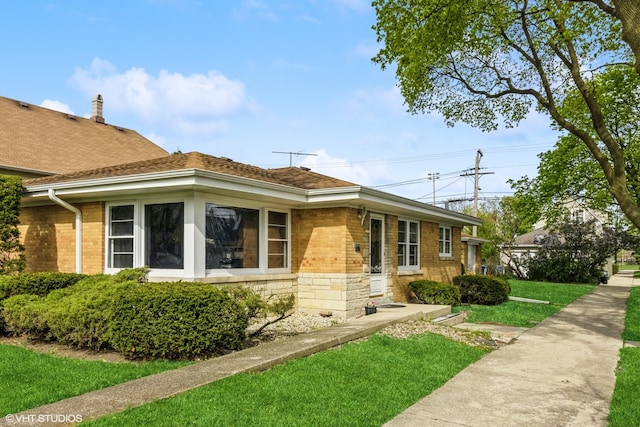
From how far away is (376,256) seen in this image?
13398 millimetres

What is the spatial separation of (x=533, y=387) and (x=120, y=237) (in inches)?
333

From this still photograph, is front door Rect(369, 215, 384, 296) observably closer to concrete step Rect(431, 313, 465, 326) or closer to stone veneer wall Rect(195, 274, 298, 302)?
concrete step Rect(431, 313, 465, 326)

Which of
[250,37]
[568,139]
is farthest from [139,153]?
[568,139]

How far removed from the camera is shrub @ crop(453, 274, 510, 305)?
620 inches

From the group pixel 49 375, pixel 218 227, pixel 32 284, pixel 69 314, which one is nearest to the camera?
pixel 49 375

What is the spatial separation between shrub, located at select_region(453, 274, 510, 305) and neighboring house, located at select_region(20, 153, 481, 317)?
397 cm

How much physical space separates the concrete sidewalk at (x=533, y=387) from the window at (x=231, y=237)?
5.39 meters

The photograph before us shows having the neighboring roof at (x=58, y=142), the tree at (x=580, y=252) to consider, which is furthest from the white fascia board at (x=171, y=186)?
the tree at (x=580, y=252)

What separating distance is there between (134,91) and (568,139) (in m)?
18.0

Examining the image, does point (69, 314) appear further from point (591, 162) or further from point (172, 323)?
point (591, 162)

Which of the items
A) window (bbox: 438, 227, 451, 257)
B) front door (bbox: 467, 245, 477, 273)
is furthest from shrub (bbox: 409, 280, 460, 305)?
front door (bbox: 467, 245, 477, 273)

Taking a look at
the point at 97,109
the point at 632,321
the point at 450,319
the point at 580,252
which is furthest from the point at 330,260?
the point at 580,252

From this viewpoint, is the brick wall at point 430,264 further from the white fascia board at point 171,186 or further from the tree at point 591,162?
the tree at point 591,162

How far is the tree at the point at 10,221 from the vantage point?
11.1 m
